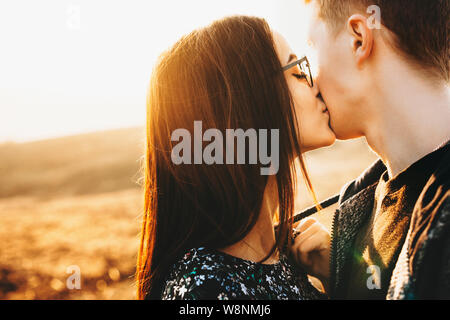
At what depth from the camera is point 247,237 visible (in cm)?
188

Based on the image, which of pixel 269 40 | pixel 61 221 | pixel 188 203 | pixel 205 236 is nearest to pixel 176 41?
pixel 269 40

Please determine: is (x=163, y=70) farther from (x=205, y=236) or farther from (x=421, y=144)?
(x=421, y=144)

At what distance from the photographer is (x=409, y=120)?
1.67 metres

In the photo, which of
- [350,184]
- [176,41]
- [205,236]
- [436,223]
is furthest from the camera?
[350,184]

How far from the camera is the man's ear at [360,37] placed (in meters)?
1.77

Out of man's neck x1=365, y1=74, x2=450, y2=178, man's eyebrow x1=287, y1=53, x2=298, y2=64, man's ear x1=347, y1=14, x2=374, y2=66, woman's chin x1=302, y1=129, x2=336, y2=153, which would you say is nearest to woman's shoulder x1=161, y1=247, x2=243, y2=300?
woman's chin x1=302, y1=129, x2=336, y2=153

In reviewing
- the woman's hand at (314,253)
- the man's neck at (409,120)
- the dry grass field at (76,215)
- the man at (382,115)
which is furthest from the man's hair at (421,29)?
the dry grass field at (76,215)

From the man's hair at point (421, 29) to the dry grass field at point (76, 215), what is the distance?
47.7 inches

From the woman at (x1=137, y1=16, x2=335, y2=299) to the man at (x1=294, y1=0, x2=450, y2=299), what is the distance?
24 centimetres

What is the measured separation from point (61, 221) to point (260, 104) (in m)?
8.93

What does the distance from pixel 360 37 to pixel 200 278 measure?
1340 millimetres

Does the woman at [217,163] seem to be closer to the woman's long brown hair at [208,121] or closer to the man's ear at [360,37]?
the woman's long brown hair at [208,121]

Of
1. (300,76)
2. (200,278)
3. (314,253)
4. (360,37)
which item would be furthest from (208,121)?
(314,253)

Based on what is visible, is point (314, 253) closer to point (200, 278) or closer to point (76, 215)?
point (200, 278)
